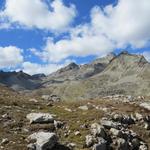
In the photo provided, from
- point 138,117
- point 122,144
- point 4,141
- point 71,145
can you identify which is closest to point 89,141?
point 71,145

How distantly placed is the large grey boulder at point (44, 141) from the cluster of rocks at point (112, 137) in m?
3.38

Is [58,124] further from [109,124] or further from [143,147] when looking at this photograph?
[143,147]

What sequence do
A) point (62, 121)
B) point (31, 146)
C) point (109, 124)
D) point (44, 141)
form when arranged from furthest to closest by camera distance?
point (62, 121), point (109, 124), point (44, 141), point (31, 146)

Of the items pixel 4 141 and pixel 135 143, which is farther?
pixel 135 143

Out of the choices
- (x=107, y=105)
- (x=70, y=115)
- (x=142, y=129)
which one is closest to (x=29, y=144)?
(x=70, y=115)

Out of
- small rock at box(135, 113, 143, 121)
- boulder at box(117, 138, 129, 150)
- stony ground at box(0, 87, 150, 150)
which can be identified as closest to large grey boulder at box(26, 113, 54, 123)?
stony ground at box(0, 87, 150, 150)

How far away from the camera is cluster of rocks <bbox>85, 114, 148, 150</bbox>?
105 feet

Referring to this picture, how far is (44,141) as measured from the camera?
29.0 metres

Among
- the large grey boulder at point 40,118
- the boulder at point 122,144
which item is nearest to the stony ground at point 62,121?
the large grey boulder at point 40,118

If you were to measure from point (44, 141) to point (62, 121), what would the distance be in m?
7.48

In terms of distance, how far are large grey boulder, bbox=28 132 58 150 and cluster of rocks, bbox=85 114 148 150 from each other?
338 cm

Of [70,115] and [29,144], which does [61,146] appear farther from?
[70,115]

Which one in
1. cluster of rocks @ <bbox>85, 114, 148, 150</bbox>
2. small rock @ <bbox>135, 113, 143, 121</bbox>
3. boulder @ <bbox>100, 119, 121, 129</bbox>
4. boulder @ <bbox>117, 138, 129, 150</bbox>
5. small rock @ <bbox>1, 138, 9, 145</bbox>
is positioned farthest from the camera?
small rock @ <bbox>135, 113, 143, 121</bbox>

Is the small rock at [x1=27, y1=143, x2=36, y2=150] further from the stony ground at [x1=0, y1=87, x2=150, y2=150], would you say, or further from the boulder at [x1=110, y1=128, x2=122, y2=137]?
the boulder at [x1=110, y1=128, x2=122, y2=137]
